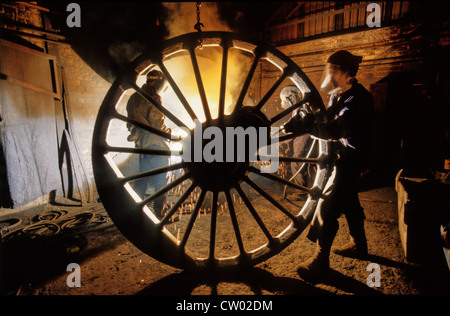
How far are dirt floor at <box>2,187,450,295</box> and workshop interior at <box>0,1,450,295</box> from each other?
0.02 m

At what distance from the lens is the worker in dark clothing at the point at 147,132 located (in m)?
3.44

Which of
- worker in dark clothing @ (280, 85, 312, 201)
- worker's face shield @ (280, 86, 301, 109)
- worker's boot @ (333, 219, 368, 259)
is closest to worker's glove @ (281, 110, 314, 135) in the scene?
worker's boot @ (333, 219, 368, 259)

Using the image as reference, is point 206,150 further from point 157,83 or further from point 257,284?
point 157,83

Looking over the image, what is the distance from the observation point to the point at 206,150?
207 cm

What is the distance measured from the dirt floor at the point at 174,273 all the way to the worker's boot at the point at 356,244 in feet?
0.31

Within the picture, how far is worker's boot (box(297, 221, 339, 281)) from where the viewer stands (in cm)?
246

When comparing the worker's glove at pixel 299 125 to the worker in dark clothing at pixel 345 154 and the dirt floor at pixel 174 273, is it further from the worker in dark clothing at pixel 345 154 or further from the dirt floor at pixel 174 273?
the dirt floor at pixel 174 273

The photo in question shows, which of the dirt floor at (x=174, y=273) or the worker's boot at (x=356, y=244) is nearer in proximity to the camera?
the dirt floor at (x=174, y=273)

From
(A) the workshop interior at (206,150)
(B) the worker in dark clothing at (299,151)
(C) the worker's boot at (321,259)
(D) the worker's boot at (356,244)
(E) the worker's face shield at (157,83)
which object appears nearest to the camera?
(A) the workshop interior at (206,150)

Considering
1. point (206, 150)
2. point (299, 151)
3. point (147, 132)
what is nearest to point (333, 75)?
point (206, 150)

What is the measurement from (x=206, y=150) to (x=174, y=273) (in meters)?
1.57

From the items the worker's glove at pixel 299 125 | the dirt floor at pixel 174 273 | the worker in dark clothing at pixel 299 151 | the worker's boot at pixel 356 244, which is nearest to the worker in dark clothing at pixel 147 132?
the dirt floor at pixel 174 273

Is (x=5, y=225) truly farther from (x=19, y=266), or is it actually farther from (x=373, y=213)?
(x=373, y=213)
